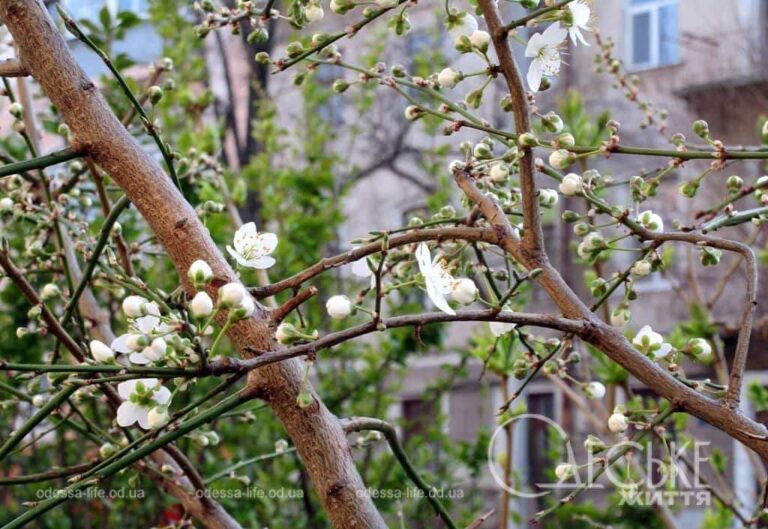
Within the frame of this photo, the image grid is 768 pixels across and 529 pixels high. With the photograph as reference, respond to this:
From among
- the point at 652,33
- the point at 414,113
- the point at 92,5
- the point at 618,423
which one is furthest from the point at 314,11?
the point at 92,5

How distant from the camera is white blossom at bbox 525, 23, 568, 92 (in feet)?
3.91

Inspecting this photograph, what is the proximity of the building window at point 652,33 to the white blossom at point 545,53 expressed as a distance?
25.7 ft

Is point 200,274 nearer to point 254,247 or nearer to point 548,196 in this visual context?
point 254,247

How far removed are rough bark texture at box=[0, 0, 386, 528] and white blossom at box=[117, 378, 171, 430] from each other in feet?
0.37

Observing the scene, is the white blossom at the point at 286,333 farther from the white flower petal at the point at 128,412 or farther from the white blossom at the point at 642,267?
the white blossom at the point at 642,267

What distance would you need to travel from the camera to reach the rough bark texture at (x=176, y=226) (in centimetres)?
113

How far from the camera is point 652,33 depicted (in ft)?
29.0

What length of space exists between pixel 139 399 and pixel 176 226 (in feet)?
0.76

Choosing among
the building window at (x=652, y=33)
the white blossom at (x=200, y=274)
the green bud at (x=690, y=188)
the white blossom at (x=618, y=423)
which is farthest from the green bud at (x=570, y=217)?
the building window at (x=652, y=33)

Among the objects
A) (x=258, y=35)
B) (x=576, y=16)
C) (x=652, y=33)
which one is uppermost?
(x=652, y=33)

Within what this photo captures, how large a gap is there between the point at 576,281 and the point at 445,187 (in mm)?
5082

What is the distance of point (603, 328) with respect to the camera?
1083 mm

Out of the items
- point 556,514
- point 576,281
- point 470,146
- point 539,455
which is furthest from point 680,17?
point 470,146

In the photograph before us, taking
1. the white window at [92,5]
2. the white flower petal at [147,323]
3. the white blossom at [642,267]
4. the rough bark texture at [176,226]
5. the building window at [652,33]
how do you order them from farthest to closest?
1. the white window at [92,5]
2. the building window at [652,33]
3. the white blossom at [642,267]
4. the rough bark texture at [176,226]
5. the white flower petal at [147,323]
